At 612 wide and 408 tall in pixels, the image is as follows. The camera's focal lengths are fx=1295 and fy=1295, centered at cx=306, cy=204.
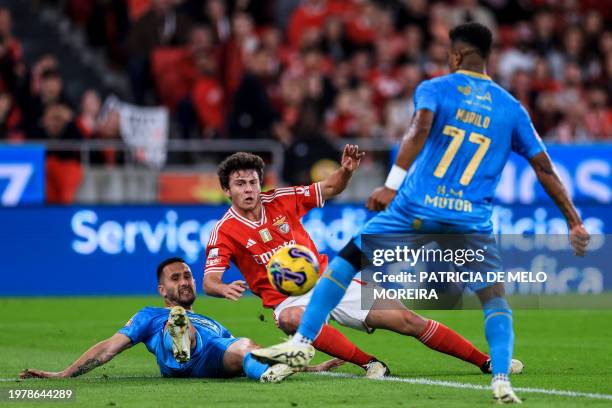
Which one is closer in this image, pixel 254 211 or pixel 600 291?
pixel 254 211

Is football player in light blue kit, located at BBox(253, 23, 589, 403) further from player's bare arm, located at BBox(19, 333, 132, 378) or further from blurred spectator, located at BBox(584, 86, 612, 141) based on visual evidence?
blurred spectator, located at BBox(584, 86, 612, 141)

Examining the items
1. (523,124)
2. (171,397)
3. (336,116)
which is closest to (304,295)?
(171,397)

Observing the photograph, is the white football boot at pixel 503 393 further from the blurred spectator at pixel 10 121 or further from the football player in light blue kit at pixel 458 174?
the blurred spectator at pixel 10 121

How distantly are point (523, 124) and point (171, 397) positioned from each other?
9.10ft

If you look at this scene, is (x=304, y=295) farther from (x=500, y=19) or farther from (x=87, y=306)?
(x=500, y=19)

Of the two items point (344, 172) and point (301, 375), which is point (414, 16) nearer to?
point (344, 172)

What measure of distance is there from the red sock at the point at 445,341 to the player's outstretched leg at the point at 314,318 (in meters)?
1.50

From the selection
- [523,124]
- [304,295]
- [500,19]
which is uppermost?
[500,19]

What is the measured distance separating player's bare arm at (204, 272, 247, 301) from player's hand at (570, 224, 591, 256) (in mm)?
2168

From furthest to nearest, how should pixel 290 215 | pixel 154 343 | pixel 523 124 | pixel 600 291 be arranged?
pixel 600 291 → pixel 290 215 → pixel 154 343 → pixel 523 124

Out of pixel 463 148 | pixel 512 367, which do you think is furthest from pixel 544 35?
pixel 463 148

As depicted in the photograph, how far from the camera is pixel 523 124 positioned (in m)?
7.98

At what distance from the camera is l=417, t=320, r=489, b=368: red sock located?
30.5 ft

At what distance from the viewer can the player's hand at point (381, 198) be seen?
767 centimetres
